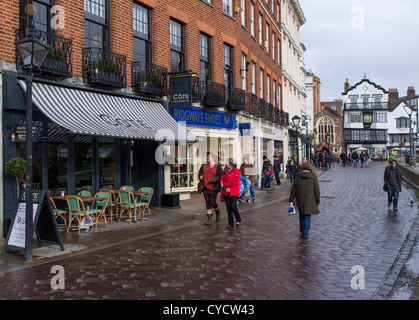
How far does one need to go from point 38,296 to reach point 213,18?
48.8ft

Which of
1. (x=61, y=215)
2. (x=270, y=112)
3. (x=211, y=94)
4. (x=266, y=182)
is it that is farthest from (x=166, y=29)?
(x=270, y=112)

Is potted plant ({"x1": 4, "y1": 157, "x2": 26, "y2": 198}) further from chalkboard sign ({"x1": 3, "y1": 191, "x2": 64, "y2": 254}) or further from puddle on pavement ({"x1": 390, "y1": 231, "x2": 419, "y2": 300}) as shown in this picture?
puddle on pavement ({"x1": 390, "y1": 231, "x2": 419, "y2": 300})

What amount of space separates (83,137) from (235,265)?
6.27 meters

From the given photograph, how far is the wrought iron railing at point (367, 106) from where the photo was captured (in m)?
76.8

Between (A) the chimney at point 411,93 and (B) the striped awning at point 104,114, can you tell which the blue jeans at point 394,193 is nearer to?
(B) the striped awning at point 104,114

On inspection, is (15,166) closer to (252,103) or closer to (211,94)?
(211,94)

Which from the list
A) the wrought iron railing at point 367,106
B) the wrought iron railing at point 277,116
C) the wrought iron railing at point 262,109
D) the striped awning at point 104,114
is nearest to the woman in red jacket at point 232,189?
the striped awning at point 104,114

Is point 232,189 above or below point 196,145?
below

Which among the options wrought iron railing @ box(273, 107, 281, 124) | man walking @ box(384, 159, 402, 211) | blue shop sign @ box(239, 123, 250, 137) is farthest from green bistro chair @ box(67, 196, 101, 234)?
wrought iron railing @ box(273, 107, 281, 124)

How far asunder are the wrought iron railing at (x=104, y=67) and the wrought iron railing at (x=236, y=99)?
7334 mm

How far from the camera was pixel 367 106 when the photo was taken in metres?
77.5

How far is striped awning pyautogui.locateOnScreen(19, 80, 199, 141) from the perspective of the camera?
9.02 metres

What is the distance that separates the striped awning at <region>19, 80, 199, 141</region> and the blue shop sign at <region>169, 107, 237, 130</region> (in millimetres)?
1081
